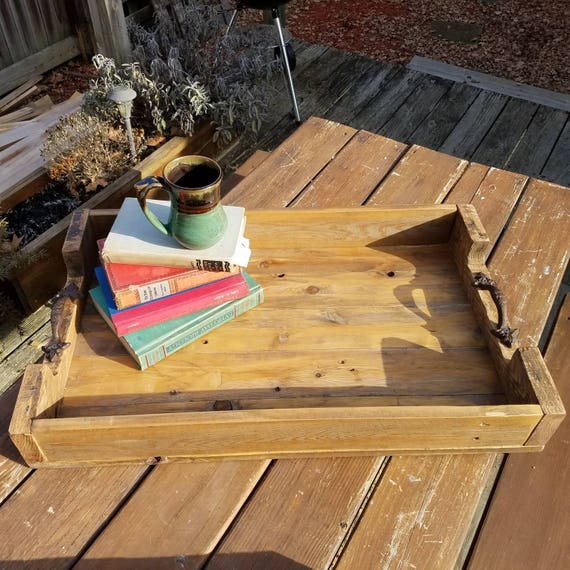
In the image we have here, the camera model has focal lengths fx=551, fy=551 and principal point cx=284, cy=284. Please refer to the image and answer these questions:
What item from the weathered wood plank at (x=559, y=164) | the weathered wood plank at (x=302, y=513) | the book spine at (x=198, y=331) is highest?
the book spine at (x=198, y=331)

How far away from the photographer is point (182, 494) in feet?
3.94

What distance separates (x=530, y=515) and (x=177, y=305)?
3.15 ft

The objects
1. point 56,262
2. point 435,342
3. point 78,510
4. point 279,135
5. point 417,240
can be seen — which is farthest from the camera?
point 279,135

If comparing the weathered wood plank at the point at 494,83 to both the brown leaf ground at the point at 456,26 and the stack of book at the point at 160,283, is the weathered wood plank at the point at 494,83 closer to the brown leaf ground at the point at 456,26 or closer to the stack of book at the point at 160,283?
the brown leaf ground at the point at 456,26

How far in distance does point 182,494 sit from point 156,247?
57 cm

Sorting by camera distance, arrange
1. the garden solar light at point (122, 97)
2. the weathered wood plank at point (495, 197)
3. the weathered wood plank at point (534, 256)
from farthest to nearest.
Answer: the garden solar light at point (122, 97) → the weathered wood plank at point (495, 197) → the weathered wood plank at point (534, 256)

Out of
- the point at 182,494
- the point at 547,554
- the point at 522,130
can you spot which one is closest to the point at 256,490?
the point at 182,494

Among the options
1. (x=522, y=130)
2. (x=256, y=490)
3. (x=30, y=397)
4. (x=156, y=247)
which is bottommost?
(x=522, y=130)

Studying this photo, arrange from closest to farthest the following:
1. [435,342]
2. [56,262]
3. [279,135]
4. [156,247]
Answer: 1. [156,247]
2. [435,342]
3. [56,262]
4. [279,135]

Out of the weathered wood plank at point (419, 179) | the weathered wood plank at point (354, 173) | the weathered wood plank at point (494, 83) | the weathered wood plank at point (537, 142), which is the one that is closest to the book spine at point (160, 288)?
the weathered wood plank at point (354, 173)

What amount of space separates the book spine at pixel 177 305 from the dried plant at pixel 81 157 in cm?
179

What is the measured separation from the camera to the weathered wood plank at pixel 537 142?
3.53 meters

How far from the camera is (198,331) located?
4.61 feet

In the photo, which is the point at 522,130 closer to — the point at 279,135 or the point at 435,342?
the point at 279,135
